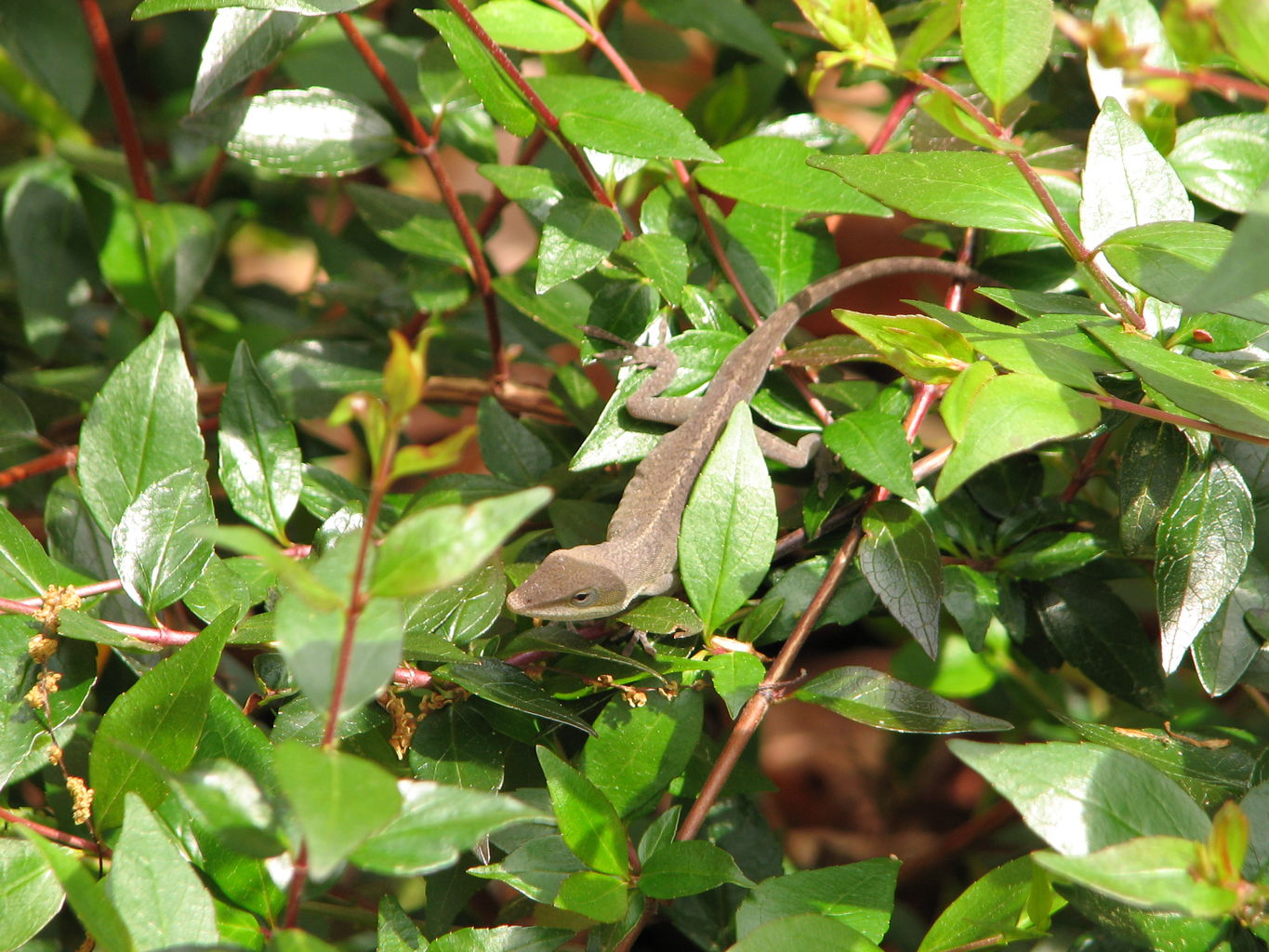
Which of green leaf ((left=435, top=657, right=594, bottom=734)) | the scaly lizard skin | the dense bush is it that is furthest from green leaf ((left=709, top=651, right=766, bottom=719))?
the scaly lizard skin

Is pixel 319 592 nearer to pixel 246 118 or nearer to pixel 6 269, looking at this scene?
pixel 246 118

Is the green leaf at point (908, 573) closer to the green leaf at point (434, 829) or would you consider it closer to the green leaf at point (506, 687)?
the green leaf at point (506, 687)

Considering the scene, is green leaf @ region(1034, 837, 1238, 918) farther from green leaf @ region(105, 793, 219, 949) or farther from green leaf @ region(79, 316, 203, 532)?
green leaf @ region(79, 316, 203, 532)

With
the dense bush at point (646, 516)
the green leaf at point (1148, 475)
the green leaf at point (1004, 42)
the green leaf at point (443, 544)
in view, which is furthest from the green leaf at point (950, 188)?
the green leaf at point (443, 544)

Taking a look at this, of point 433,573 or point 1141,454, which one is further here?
point 1141,454

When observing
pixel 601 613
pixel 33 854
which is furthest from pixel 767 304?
pixel 33 854

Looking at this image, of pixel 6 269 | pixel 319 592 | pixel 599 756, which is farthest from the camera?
pixel 6 269
